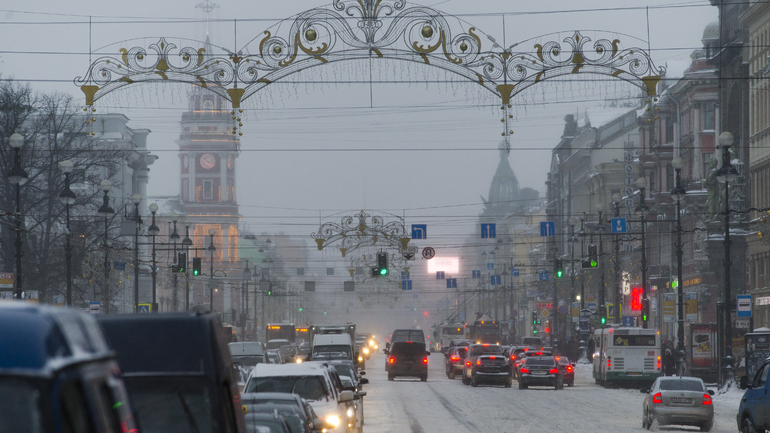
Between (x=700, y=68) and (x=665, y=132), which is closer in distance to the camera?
(x=700, y=68)

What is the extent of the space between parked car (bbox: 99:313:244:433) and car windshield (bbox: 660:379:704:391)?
19356 millimetres

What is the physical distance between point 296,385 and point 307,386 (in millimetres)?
175

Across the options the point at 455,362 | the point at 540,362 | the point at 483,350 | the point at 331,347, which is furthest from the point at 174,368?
the point at 455,362

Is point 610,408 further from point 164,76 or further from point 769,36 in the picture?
point 769,36

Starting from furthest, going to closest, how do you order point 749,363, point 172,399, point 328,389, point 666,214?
point 666,214, point 749,363, point 328,389, point 172,399

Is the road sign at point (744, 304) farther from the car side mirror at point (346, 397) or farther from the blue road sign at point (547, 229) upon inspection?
the blue road sign at point (547, 229)

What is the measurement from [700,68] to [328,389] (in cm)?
5640

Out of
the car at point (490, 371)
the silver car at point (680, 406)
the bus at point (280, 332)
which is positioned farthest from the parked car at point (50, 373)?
the bus at point (280, 332)

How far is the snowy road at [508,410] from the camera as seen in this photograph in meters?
25.4

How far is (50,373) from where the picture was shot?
3.50m

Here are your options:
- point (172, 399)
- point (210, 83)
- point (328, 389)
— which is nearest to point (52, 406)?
point (172, 399)

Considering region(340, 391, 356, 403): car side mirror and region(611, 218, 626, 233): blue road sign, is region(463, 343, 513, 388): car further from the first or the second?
region(340, 391, 356, 403): car side mirror

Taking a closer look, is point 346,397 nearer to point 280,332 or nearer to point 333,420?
point 333,420

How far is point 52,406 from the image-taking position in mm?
3510
